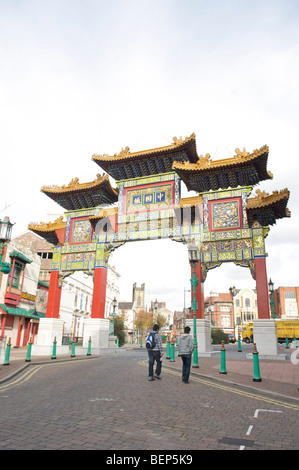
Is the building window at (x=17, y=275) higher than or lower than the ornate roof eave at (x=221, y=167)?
lower

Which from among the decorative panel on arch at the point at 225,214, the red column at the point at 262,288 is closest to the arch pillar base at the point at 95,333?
the decorative panel on arch at the point at 225,214

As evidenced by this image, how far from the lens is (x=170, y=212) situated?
21.3 metres

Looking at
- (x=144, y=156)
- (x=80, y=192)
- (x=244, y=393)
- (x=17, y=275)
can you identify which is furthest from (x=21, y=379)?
(x=17, y=275)

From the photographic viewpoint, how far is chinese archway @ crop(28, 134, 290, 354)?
18906 millimetres

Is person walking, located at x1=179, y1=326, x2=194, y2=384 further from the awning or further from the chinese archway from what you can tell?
the awning

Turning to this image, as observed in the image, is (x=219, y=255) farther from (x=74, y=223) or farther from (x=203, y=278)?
(x=74, y=223)

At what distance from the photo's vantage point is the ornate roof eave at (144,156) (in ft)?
68.8

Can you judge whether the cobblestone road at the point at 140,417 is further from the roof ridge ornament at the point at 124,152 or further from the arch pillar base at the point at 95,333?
the roof ridge ornament at the point at 124,152

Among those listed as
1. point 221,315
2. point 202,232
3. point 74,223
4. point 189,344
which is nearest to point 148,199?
point 202,232

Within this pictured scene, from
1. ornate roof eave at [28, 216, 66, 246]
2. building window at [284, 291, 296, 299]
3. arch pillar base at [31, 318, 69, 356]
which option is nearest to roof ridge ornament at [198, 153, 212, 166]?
ornate roof eave at [28, 216, 66, 246]

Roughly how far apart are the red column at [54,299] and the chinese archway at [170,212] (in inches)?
2.7

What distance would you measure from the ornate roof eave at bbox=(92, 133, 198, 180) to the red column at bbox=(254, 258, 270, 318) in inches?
323

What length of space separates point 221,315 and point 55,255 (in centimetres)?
5450

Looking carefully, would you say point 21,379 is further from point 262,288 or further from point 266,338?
point 262,288
